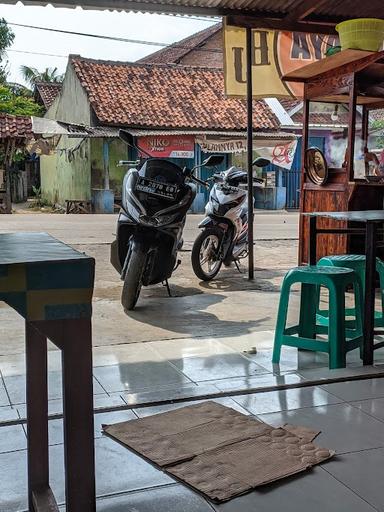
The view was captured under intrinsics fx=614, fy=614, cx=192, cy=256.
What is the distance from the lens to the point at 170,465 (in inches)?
91.1

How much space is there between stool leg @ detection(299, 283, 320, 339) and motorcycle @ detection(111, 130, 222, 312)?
1577 millimetres

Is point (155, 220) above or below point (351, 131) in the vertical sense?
below

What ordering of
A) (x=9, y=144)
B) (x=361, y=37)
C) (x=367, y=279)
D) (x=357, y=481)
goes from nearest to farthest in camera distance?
(x=357, y=481)
(x=367, y=279)
(x=361, y=37)
(x=9, y=144)

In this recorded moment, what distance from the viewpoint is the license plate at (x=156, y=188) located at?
5.13m

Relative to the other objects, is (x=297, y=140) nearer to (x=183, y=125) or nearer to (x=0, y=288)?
(x=183, y=125)

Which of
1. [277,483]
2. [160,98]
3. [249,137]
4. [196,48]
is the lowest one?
[277,483]

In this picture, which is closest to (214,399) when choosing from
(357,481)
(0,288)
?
(357,481)

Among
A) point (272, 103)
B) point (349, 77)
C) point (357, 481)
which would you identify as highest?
point (272, 103)

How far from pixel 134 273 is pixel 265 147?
Result: 48.6 ft

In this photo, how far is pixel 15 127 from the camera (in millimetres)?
17781

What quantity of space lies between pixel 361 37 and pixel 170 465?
14.8 ft

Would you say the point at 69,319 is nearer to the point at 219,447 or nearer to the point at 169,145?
the point at 219,447

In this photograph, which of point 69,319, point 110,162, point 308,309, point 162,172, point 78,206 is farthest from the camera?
point 78,206

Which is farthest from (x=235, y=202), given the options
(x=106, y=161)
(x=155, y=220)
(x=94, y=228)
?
(x=106, y=161)
